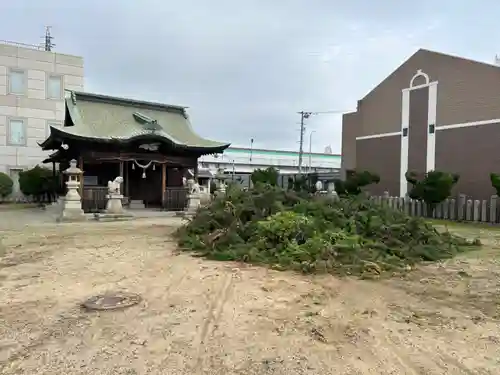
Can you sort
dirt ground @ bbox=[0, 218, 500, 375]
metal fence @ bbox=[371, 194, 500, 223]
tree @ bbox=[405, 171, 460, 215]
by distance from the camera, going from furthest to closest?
tree @ bbox=[405, 171, 460, 215] < metal fence @ bbox=[371, 194, 500, 223] < dirt ground @ bbox=[0, 218, 500, 375]

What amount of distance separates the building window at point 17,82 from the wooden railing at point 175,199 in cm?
1468

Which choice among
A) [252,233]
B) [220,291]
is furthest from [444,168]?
[220,291]

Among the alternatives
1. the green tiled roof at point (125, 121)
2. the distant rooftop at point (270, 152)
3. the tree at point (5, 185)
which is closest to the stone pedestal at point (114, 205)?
the green tiled roof at point (125, 121)

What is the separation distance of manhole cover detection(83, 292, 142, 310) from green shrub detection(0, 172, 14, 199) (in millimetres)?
23404

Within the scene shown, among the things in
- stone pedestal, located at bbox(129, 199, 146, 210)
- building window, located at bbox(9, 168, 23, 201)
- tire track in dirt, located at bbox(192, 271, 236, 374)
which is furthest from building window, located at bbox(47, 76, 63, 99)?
tire track in dirt, located at bbox(192, 271, 236, 374)

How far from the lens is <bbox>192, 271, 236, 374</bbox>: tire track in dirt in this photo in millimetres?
3018

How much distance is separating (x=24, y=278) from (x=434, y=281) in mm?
5726

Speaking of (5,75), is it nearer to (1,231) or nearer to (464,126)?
(1,231)

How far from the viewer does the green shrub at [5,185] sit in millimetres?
23953

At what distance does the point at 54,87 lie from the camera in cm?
2675

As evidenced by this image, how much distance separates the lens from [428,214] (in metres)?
17.8

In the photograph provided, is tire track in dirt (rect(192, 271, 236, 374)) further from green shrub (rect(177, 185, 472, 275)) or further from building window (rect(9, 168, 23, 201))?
building window (rect(9, 168, 23, 201))

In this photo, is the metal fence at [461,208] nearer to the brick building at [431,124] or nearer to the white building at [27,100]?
the brick building at [431,124]

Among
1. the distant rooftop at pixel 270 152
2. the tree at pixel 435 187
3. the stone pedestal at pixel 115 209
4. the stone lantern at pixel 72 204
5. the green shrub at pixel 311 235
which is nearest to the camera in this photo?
the green shrub at pixel 311 235
